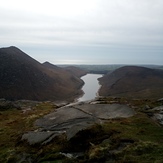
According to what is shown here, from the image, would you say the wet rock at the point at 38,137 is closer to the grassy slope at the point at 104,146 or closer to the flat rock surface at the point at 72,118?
the flat rock surface at the point at 72,118

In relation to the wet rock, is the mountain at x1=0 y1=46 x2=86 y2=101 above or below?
below

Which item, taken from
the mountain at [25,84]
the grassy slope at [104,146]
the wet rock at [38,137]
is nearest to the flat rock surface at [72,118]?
the wet rock at [38,137]

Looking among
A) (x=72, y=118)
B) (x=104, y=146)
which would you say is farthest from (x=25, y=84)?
(x=104, y=146)

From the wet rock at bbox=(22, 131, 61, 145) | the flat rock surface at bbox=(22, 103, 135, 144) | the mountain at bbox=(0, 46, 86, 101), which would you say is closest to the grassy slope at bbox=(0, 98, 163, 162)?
the wet rock at bbox=(22, 131, 61, 145)

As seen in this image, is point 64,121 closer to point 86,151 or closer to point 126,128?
point 126,128

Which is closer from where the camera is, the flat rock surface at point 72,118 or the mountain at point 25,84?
the flat rock surface at point 72,118

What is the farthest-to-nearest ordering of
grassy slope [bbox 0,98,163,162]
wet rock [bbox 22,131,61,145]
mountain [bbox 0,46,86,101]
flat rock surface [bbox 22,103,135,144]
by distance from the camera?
1. mountain [bbox 0,46,86,101]
2. flat rock surface [bbox 22,103,135,144]
3. wet rock [bbox 22,131,61,145]
4. grassy slope [bbox 0,98,163,162]

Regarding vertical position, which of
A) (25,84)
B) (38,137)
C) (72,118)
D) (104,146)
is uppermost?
(104,146)

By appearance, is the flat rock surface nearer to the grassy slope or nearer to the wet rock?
the wet rock

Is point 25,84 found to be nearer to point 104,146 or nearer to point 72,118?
point 72,118
